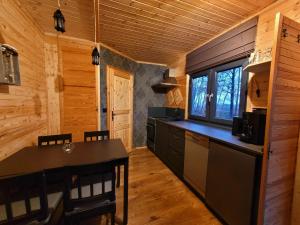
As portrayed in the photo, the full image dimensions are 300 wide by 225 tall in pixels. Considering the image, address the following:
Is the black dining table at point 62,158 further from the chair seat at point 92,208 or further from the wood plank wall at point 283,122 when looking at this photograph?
the wood plank wall at point 283,122

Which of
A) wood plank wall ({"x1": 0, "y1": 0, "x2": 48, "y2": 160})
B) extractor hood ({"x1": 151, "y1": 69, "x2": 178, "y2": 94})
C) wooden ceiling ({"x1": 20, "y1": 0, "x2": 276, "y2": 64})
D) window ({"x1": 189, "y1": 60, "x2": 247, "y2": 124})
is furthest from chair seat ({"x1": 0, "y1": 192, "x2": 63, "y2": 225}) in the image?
extractor hood ({"x1": 151, "y1": 69, "x2": 178, "y2": 94})

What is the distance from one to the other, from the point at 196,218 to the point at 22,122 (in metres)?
2.45

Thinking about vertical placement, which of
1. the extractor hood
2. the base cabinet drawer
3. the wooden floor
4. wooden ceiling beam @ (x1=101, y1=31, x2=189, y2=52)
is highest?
wooden ceiling beam @ (x1=101, y1=31, x2=189, y2=52)

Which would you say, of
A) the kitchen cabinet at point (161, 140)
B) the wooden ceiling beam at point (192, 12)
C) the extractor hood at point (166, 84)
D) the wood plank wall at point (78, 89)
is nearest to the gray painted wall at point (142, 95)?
the extractor hood at point (166, 84)

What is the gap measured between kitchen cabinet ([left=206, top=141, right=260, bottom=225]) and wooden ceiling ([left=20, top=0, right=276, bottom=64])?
5.41ft

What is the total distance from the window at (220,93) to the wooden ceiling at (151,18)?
0.63 meters

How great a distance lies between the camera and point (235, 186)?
1.49 meters

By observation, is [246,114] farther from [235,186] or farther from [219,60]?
[219,60]

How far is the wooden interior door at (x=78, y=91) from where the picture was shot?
9.09 ft

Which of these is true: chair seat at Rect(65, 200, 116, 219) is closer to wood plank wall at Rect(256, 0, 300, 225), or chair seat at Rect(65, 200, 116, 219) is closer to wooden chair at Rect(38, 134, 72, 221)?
wooden chair at Rect(38, 134, 72, 221)

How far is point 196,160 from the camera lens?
2.15 metres

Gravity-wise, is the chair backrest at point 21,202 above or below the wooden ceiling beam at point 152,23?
below

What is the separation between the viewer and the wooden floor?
173 centimetres

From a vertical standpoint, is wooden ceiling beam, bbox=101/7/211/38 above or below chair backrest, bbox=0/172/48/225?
above
